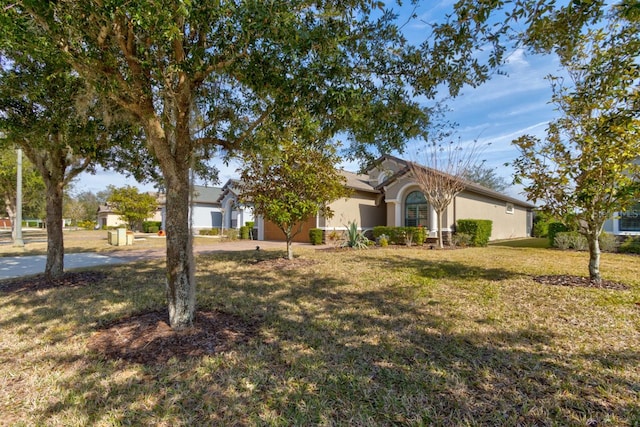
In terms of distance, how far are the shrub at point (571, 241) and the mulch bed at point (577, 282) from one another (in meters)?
8.77

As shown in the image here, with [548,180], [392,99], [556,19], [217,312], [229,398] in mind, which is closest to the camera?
Result: [229,398]

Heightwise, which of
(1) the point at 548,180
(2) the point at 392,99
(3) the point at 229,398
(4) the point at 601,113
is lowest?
(3) the point at 229,398

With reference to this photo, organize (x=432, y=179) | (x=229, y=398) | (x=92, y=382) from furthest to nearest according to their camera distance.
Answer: (x=432, y=179) < (x=92, y=382) < (x=229, y=398)

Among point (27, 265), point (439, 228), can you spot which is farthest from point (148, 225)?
point (439, 228)

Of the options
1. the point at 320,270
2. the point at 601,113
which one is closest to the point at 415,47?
the point at 601,113

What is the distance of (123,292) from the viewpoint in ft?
21.0

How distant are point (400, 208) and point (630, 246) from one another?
9915 millimetres

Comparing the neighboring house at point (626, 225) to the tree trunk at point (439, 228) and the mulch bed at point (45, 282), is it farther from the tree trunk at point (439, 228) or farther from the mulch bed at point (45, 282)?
the mulch bed at point (45, 282)

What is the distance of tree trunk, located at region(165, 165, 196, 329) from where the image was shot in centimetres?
391

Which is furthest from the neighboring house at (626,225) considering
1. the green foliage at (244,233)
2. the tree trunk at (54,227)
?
the green foliage at (244,233)

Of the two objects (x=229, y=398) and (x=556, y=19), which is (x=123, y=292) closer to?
(x=229, y=398)

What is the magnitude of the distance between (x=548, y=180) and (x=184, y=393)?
781 centimetres

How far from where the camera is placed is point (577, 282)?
6715mm

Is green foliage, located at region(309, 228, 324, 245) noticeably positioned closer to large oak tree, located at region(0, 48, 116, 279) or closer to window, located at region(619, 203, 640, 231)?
large oak tree, located at region(0, 48, 116, 279)
